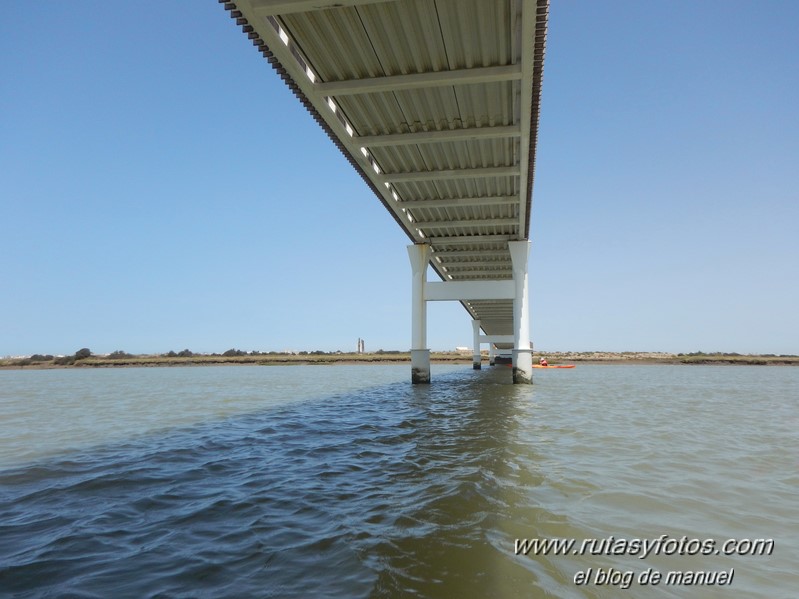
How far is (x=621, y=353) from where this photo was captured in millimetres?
114000

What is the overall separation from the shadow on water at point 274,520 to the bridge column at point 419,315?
18796mm

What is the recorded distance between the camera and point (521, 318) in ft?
89.9

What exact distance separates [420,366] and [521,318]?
6.81 metres

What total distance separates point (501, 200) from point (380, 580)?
73.1 feet

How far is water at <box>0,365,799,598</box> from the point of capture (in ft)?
11.0

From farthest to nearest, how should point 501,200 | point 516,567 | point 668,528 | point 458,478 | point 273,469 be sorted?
point 501,200, point 273,469, point 458,478, point 668,528, point 516,567

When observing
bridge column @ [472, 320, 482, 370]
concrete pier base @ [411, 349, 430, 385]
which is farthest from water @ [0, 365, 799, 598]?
bridge column @ [472, 320, 482, 370]

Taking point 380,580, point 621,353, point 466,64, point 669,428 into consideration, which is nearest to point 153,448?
point 380,580

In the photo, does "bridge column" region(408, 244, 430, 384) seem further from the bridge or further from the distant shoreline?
the distant shoreline

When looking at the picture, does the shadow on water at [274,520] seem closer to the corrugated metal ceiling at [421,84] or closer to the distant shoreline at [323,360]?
the corrugated metal ceiling at [421,84]

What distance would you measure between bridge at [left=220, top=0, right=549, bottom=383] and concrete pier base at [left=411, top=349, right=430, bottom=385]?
5.22ft

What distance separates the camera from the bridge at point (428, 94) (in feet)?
36.6

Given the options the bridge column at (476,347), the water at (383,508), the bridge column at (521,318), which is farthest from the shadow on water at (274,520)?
the bridge column at (476,347)

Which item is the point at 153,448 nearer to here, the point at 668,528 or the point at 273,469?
the point at 273,469
